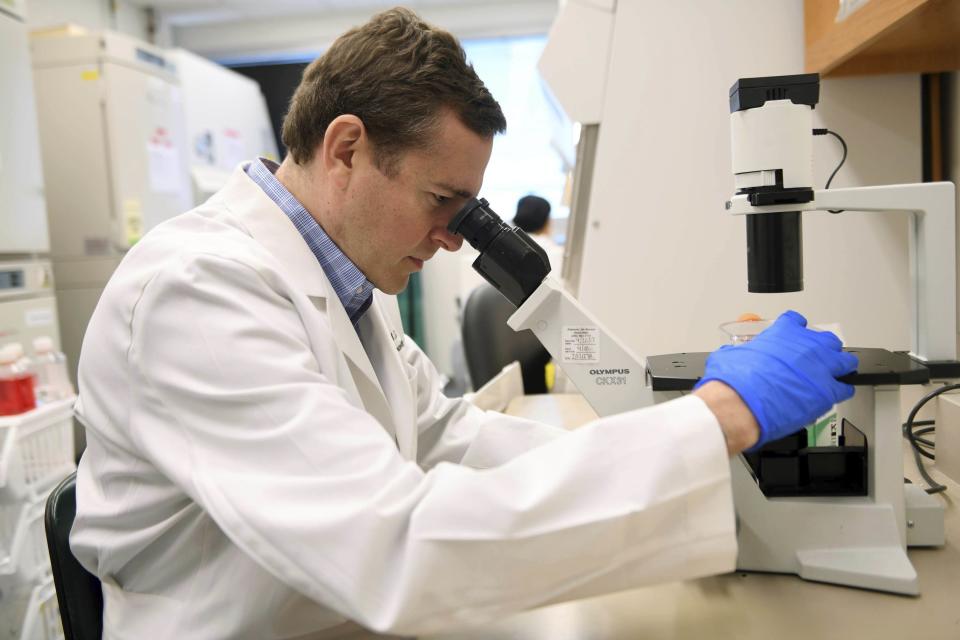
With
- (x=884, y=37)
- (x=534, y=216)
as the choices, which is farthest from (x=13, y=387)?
(x=534, y=216)

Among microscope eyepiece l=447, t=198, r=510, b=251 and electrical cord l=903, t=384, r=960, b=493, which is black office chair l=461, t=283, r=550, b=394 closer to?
electrical cord l=903, t=384, r=960, b=493

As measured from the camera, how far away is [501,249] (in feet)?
2.92

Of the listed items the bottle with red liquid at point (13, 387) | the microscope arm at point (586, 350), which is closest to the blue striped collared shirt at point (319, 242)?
the microscope arm at point (586, 350)

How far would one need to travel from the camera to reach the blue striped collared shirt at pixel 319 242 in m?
0.94

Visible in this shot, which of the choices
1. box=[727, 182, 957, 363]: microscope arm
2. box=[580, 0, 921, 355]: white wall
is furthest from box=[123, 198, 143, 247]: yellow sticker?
box=[727, 182, 957, 363]: microscope arm

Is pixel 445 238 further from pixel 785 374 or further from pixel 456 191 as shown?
pixel 785 374

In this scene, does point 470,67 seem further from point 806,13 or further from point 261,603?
point 806,13

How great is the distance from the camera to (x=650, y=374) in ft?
2.95

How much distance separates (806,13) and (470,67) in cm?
94

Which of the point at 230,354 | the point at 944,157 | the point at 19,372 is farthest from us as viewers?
the point at 19,372

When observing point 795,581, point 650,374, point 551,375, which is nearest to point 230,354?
point 650,374

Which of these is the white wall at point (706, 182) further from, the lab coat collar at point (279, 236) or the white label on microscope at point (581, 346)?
the lab coat collar at point (279, 236)

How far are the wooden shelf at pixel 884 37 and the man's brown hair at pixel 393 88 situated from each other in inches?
25.6

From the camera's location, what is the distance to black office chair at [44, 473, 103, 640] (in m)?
0.85
